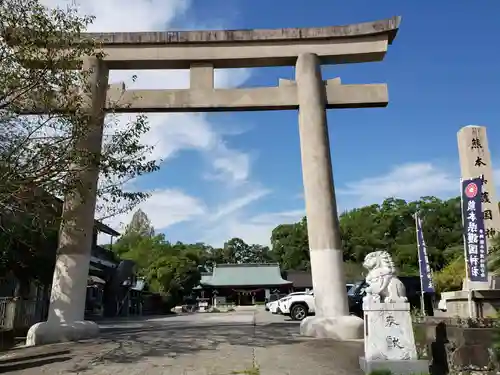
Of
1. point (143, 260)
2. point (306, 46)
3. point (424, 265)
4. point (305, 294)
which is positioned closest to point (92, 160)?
point (306, 46)

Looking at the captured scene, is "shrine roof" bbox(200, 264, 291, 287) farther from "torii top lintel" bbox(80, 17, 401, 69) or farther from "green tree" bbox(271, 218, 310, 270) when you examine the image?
"torii top lintel" bbox(80, 17, 401, 69)

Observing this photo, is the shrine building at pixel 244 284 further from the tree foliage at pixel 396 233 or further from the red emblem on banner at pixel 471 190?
the red emblem on banner at pixel 471 190

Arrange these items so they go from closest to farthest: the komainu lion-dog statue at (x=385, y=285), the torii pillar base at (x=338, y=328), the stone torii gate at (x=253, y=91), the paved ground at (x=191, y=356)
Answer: the komainu lion-dog statue at (x=385, y=285) → the paved ground at (x=191, y=356) → the torii pillar base at (x=338, y=328) → the stone torii gate at (x=253, y=91)

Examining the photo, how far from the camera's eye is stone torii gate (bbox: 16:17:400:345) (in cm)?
1104

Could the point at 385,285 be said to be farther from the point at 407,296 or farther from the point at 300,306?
the point at 407,296

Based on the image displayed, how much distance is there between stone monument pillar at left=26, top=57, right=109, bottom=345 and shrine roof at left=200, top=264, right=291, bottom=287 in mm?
38791

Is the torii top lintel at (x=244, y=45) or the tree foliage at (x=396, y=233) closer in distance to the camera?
the torii top lintel at (x=244, y=45)

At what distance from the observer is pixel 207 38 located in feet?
41.0

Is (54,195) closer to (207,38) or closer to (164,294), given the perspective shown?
(207,38)

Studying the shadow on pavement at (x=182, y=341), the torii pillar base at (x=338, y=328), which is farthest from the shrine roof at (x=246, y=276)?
the torii pillar base at (x=338, y=328)

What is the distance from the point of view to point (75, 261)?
11.0 metres

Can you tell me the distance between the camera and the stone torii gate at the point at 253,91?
11.0 meters

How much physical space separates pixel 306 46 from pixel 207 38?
269 cm

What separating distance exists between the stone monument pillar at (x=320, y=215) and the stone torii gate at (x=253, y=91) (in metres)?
0.02
